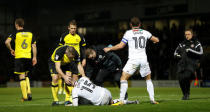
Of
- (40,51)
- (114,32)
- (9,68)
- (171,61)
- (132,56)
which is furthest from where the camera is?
(114,32)

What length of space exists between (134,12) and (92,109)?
39368mm

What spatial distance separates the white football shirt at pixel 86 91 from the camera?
9.28m

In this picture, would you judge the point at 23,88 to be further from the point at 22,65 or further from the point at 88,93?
the point at 88,93

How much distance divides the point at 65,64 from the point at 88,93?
2109mm

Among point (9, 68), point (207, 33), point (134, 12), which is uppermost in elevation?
point (134, 12)

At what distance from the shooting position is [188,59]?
12609 mm

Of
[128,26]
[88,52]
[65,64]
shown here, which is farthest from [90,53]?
[128,26]

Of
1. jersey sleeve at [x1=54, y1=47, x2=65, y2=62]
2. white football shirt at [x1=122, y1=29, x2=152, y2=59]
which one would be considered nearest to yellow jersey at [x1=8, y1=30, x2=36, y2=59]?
jersey sleeve at [x1=54, y1=47, x2=65, y2=62]

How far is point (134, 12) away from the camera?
155 ft

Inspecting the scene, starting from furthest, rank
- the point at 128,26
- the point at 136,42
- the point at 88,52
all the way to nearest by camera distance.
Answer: the point at 128,26 < the point at 88,52 < the point at 136,42

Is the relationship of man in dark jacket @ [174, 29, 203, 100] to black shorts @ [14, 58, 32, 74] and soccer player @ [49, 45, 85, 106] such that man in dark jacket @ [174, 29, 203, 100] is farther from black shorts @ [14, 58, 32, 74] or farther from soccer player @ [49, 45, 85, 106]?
black shorts @ [14, 58, 32, 74]

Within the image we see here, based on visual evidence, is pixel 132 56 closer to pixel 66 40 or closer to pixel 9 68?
pixel 66 40

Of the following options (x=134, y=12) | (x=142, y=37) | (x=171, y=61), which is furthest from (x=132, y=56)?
(x=134, y=12)

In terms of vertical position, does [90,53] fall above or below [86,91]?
above
